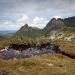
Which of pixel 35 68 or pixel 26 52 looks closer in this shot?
pixel 35 68

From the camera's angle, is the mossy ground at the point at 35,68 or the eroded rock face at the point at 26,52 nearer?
the mossy ground at the point at 35,68

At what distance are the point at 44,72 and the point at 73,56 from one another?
2318 cm

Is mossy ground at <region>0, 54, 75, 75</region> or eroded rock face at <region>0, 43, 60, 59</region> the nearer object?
mossy ground at <region>0, 54, 75, 75</region>

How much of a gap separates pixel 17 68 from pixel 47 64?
6728mm

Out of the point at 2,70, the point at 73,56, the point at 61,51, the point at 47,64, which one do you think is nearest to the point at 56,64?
the point at 47,64

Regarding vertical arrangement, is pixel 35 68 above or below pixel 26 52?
below

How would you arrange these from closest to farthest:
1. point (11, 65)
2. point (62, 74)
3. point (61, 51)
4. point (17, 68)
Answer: point (62, 74)
point (17, 68)
point (11, 65)
point (61, 51)

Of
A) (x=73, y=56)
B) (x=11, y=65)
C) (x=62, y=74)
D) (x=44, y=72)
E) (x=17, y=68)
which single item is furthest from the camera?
(x=73, y=56)

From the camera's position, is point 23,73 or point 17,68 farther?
point 17,68

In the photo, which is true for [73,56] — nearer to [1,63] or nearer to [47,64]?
[47,64]

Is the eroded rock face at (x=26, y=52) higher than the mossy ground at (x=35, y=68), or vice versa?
the eroded rock face at (x=26, y=52)

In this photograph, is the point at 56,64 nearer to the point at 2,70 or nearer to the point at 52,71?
the point at 52,71

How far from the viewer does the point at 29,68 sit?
38.2m

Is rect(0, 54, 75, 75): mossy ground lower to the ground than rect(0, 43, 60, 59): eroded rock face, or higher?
lower
